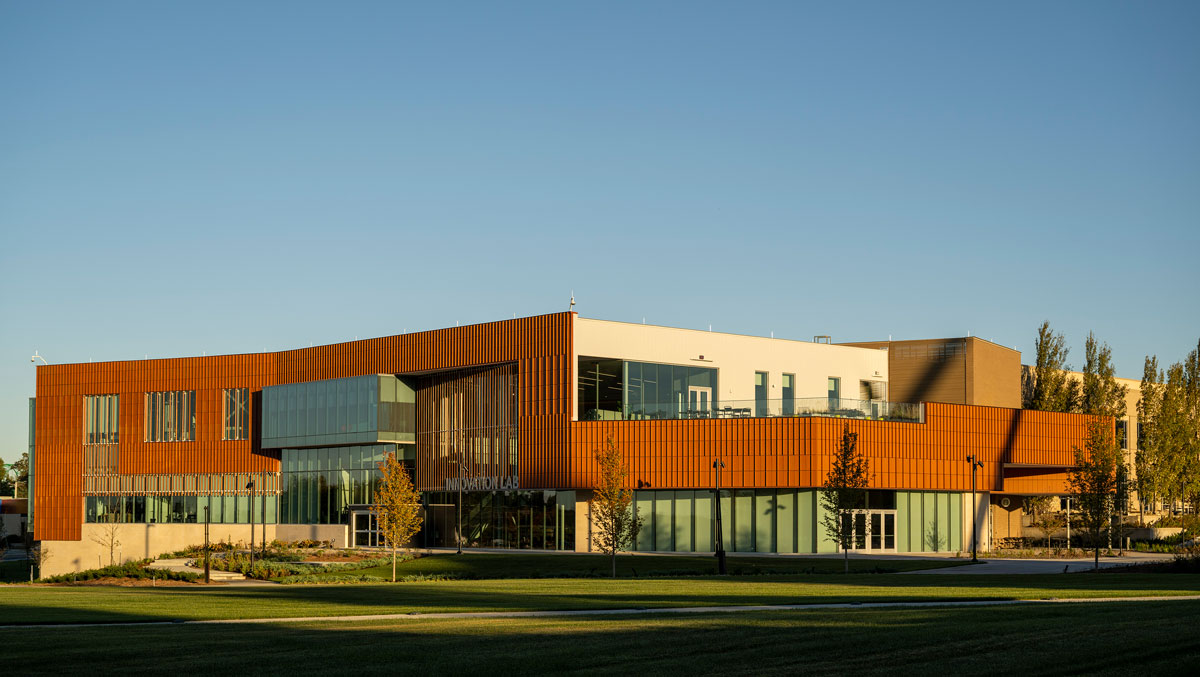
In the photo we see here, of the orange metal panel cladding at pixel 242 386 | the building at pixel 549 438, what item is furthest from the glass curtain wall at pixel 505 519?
the orange metal panel cladding at pixel 242 386

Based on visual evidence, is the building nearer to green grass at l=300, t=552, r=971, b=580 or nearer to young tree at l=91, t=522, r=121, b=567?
young tree at l=91, t=522, r=121, b=567

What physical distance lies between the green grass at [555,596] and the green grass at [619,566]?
29.8 feet

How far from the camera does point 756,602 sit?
98.8ft

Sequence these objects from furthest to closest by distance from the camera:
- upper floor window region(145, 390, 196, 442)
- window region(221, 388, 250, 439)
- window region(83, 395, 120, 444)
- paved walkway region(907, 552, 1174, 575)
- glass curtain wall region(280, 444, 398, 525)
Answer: window region(83, 395, 120, 444) → upper floor window region(145, 390, 196, 442) → window region(221, 388, 250, 439) → glass curtain wall region(280, 444, 398, 525) → paved walkway region(907, 552, 1174, 575)

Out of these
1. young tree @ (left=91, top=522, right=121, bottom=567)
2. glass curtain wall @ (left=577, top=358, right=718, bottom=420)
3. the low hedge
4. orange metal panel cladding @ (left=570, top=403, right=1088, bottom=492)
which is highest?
glass curtain wall @ (left=577, top=358, right=718, bottom=420)

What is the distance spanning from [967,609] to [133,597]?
2249cm

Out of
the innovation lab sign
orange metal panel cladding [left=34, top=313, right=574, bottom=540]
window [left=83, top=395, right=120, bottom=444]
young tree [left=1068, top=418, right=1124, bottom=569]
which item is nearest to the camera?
young tree [left=1068, top=418, right=1124, bottom=569]

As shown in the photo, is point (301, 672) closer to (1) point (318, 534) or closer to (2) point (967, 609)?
(2) point (967, 609)

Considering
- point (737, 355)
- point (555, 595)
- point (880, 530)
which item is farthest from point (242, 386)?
point (555, 595)

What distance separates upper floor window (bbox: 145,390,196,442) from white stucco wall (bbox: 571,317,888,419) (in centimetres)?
3549

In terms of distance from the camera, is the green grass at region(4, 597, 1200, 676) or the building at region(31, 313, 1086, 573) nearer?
the green grass at region(4, 597, 1200, 676)

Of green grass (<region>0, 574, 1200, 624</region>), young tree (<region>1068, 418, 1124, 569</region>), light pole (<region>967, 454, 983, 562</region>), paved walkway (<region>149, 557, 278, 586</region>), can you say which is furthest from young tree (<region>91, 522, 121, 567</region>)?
young tree (<region>1068, 418, 1124, 569</region>)

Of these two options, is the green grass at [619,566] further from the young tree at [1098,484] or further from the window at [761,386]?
the window at [761,386]

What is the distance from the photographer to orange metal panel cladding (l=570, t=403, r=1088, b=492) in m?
63.1
